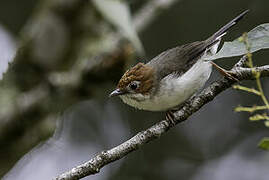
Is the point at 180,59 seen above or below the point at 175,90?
above

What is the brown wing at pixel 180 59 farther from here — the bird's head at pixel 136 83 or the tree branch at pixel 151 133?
the tree branch at pixel 151 133

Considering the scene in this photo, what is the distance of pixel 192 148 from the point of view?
22.5 feet

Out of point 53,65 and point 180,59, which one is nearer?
point 180,59

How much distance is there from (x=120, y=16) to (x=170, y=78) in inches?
32.4

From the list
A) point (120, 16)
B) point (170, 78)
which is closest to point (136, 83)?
point (170, 78)

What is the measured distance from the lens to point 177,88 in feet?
11.5

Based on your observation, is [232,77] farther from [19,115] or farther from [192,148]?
[192,148]

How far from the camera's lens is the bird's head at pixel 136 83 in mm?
3697

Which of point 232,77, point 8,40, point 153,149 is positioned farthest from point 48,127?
point 232,77

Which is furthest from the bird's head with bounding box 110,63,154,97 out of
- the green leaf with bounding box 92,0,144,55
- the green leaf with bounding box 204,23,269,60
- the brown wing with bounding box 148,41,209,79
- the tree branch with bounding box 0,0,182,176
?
the green leaf with bounding box 204,23,269,60

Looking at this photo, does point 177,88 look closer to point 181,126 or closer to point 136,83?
point 136,83

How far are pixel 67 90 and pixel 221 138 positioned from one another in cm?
269

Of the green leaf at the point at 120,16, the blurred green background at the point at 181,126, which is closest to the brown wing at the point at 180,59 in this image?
the green leaf at the point at 120,16

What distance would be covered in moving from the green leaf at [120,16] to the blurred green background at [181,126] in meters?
3.52
